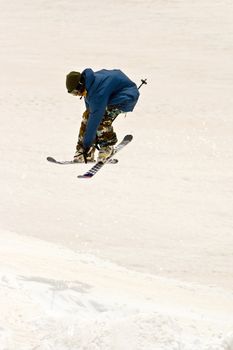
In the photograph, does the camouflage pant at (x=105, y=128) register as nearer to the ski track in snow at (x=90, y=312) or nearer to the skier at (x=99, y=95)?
the skier at (x=99, y=95)

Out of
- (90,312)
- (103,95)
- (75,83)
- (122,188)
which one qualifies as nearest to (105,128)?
(103,95)

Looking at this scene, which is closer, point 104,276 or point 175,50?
point 104,276

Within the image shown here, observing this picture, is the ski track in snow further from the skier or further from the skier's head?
the skier's head

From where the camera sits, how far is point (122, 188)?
507 inches

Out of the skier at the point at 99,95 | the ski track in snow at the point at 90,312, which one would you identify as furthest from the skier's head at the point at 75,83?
the ski track in snow at the point at 90,312

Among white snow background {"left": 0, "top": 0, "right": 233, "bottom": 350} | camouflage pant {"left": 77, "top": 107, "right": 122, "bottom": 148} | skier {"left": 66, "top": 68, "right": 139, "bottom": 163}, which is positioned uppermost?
skier {"left": 66, "top": 68, "right": 139, "bottom": 163}

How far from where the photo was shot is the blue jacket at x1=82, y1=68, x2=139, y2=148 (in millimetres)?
6848

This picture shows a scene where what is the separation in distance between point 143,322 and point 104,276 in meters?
2.74

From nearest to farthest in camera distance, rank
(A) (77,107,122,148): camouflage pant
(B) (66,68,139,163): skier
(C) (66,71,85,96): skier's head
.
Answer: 1. (C) (66,71,85,96): skier's head
2. (B) (66,68,139,163): skier
3. (A) (77,107,122,148): camouflage pant

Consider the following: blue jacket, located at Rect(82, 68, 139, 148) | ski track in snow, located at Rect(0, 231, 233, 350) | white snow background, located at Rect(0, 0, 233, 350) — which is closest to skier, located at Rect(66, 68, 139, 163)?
blue jacket, located at Rect(82, 68, 139, 148)

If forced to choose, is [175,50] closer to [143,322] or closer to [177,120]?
[177,120]

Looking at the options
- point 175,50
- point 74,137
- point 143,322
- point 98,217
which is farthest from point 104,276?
point 175,50

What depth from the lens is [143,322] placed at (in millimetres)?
5375

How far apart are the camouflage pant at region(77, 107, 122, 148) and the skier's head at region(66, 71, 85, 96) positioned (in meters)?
0.50
